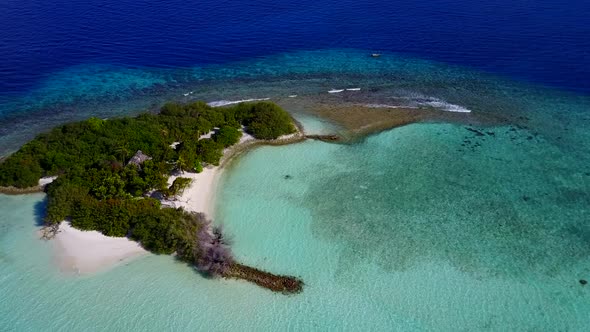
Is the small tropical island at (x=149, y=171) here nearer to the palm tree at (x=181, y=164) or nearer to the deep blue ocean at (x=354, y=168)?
the palm tree at (x=181, y=164)

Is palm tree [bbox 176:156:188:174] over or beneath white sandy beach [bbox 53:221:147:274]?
over

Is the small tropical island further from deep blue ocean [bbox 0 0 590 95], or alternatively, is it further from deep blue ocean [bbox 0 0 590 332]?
deep blue ocean [bbox 0 0 590 95]

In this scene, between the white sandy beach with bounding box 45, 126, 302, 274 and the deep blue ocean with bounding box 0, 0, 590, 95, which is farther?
the deep blue ocean with bounding box 0, 0, 590, 95

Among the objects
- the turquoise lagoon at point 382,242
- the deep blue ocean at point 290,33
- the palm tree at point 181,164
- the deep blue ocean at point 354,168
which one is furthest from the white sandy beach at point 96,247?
the deep blue ocean at point 290,33

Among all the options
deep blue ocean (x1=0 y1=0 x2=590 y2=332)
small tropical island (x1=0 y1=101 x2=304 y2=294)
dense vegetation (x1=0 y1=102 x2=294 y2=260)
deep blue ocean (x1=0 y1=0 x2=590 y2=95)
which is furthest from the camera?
deep blue ocean (x1=0 y1=0 x2=590 y2=95)

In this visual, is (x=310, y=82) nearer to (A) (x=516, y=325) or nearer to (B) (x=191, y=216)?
(B) (x=191, y=216)

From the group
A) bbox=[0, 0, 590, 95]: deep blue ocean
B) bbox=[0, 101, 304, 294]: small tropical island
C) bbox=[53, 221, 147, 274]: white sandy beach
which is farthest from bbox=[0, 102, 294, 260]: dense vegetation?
bbox=[0, 0, 590, 95]: deep blue ocean
